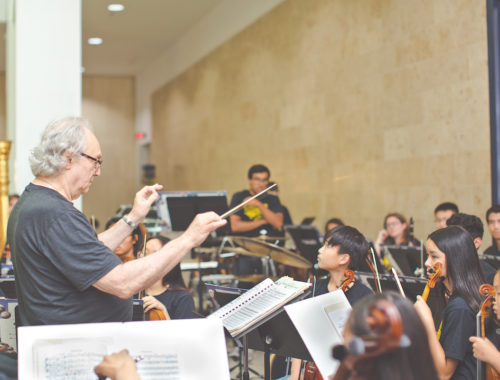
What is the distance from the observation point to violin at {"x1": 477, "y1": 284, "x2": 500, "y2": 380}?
256 cm

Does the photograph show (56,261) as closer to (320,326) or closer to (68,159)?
(68,159)

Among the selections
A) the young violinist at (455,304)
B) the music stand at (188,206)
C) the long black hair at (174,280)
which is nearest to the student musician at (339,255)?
the young violinist at (455,304)

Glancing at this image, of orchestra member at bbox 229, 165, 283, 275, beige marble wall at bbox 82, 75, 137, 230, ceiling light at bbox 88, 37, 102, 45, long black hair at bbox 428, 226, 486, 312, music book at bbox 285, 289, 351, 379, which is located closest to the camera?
music book at bbox 285, 289, 351, 379

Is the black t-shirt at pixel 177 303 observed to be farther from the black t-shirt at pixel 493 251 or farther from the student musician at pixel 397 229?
the student musician at pixel 397 229

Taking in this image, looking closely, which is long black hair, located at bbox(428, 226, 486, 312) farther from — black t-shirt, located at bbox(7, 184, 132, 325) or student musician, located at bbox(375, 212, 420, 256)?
student musician, located at bbox(375, 212, 420, 256)

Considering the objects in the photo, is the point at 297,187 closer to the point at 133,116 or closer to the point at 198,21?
the point at 198,21

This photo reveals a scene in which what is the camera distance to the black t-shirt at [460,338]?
2.67 metres

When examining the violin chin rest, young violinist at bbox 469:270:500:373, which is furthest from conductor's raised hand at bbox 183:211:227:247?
young violinist at bbox 469:270:500:373

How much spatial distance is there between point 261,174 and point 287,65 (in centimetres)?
346

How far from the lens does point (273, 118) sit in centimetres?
1020

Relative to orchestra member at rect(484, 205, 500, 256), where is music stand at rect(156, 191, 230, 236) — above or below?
above

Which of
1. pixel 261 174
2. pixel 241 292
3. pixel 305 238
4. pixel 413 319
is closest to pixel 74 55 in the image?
pixel 261 174

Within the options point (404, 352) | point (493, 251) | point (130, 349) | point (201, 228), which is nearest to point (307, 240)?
point (493, 251)

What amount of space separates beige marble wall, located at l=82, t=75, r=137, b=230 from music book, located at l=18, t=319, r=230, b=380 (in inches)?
633
